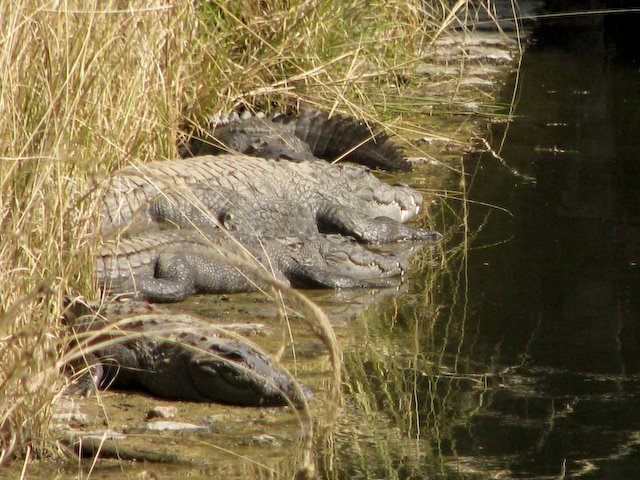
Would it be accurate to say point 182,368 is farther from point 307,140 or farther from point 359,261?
point 307,140

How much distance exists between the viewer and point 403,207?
6.46 metres

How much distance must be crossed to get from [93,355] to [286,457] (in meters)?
0.95

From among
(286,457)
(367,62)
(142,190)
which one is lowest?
(286,457)

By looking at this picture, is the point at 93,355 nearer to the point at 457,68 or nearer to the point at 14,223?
the point at 14,223

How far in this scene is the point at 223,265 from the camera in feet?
17.4

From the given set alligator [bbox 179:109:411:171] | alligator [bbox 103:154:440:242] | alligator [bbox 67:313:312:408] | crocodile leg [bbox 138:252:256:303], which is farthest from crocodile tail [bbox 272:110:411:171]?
alligator [bbox 67:313:312:408]

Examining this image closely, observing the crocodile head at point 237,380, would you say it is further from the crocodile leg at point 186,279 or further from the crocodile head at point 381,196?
the crocodile head at point 381,196

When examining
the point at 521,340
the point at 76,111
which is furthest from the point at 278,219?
the point at 76,111

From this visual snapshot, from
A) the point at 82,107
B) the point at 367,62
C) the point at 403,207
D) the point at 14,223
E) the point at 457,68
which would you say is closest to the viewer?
the point at 14,223

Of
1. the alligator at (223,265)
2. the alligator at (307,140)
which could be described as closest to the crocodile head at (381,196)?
the alligator at (307,140)

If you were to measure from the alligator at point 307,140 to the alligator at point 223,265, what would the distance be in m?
1.27

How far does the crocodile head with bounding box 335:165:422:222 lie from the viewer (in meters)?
6.46

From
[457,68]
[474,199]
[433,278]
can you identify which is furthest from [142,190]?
[457,68]

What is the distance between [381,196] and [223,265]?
1.45 m
